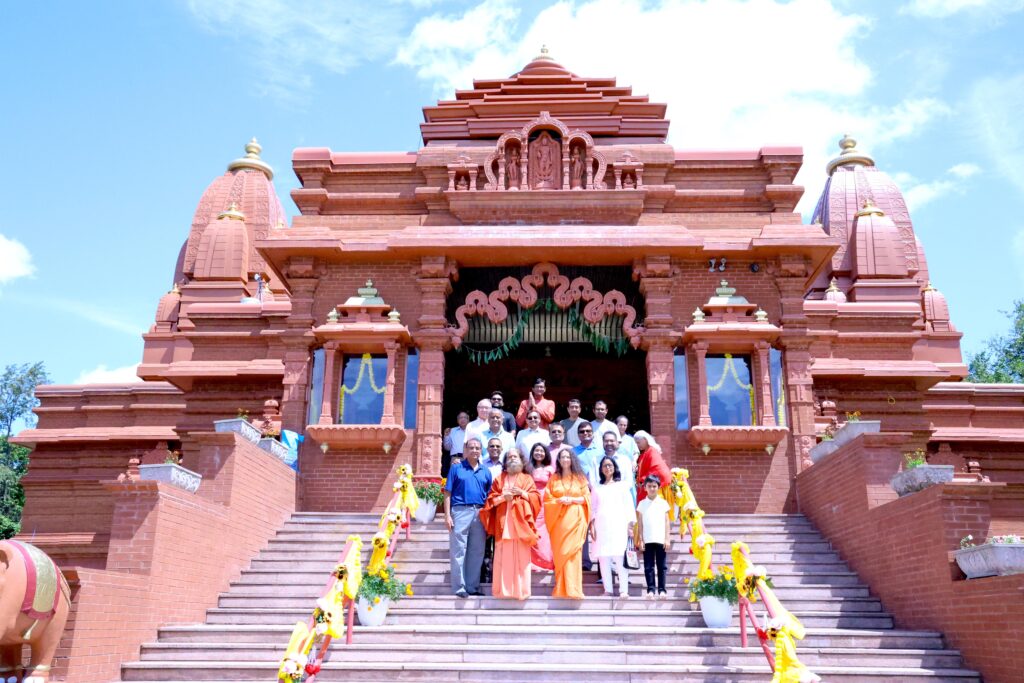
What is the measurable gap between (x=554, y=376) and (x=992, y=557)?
10536mm

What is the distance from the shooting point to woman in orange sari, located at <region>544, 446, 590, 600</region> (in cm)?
877

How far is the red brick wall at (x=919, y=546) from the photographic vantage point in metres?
7.25

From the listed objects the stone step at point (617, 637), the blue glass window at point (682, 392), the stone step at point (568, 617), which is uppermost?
the blue glass window at point (682, 392)

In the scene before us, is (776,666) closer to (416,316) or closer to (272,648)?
(272,648)

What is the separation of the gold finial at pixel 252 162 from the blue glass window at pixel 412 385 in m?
16.4

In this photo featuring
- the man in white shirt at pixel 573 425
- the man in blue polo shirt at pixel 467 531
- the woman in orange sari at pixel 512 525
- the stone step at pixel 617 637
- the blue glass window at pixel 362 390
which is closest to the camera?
the stone step at pixel 617 637

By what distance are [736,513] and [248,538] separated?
6849 millimetres

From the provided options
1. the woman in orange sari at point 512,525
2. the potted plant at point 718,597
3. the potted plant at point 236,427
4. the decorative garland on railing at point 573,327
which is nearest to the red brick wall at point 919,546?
the potted plant at point 718,597

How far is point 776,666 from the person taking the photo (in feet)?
20.6

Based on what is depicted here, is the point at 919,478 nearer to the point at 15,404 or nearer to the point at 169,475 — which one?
the point at 169,475

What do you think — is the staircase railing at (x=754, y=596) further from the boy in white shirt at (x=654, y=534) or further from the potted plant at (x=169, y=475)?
the potted plant at (x=169, y=475)

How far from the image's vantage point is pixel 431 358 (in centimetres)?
1355

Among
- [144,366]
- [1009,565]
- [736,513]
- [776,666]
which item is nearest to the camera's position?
[776,666]

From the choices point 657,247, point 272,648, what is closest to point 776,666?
point 272,648
